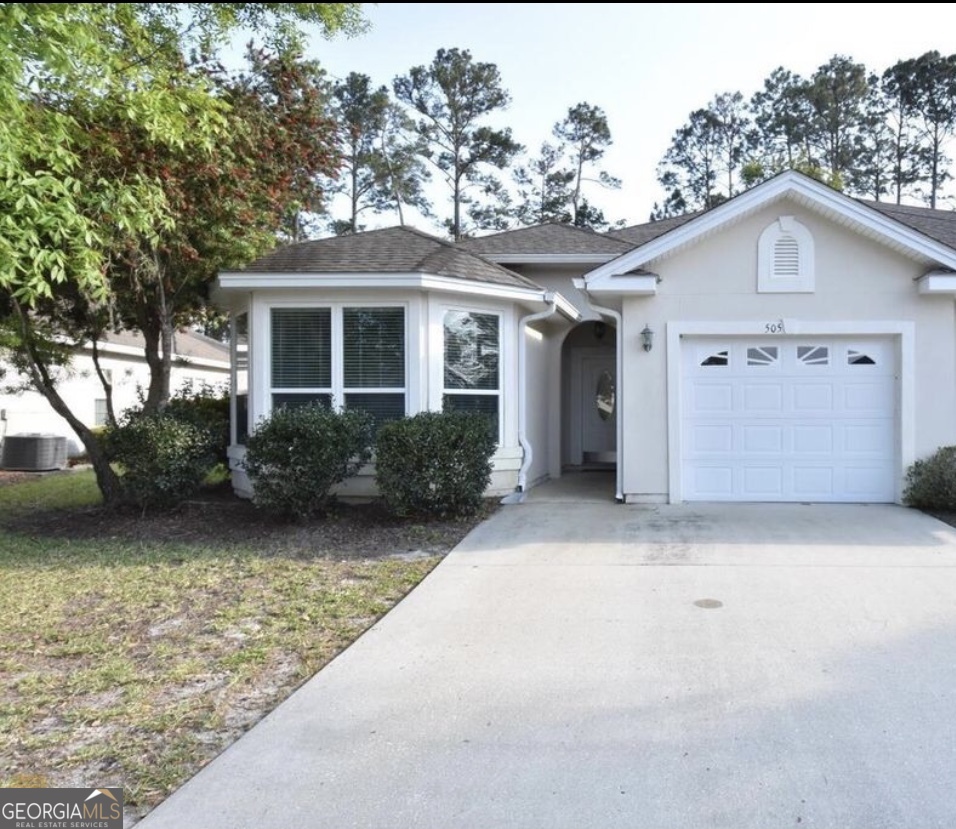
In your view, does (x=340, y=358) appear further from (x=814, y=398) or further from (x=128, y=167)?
(x=814, y=398)

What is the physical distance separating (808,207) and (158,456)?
8257 mm

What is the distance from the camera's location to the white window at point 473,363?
31.2ft

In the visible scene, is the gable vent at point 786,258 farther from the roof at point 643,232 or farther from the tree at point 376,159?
the tree at point 376,159

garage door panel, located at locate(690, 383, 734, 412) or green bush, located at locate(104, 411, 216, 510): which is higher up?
garage door panel, located at locate(690, 383, 734, 412)

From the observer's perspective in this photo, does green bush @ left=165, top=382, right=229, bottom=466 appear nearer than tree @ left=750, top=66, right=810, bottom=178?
Yes

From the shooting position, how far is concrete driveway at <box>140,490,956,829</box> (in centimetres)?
286

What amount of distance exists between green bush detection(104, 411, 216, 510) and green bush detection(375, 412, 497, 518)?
2.41 metres

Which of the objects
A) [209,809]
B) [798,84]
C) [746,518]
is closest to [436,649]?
[209,809]

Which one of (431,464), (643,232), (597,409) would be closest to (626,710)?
(431,464)

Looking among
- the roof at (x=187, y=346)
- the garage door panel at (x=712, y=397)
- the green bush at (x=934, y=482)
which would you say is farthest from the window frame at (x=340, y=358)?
the roof at (x=187, y=346)

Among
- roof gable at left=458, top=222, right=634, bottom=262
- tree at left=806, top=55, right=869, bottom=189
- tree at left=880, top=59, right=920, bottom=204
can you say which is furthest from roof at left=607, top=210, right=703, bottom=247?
tree at left=880, top=59, right=920, bottom=204

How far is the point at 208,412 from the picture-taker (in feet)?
34.1

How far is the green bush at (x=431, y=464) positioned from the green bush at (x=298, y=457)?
18.2 inches

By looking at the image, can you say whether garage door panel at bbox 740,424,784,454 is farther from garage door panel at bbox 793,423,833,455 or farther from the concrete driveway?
the concrete driveway
